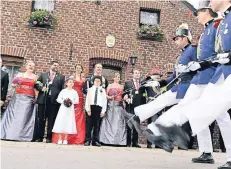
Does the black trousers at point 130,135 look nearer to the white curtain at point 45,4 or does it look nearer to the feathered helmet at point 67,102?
the feathered helmet at point 67,102

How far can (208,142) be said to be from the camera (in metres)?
4.59

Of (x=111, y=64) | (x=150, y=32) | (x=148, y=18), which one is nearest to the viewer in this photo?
(x=111, y=64)

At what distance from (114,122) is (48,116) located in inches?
62.7

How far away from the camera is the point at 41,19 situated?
1107 centimetres

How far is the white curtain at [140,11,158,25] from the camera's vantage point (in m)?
12.3

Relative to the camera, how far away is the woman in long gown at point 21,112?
795 centimetres

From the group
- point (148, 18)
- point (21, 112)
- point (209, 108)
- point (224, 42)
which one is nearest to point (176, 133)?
point (209, 108)

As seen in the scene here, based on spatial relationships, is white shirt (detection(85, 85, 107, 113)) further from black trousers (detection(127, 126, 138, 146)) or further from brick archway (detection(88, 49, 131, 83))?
brick archway (detection(88, 49, 131, 83))

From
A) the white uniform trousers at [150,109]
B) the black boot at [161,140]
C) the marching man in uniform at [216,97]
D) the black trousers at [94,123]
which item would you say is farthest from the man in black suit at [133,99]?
the black boot at [161,140]

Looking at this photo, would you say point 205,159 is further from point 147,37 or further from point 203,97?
point 147,37

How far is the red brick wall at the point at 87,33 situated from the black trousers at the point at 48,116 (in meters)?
3.04

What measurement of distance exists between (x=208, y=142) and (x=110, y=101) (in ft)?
13.3

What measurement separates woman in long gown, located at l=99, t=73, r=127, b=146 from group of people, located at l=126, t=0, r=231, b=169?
357 cm

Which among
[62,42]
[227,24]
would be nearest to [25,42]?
[62,42]
